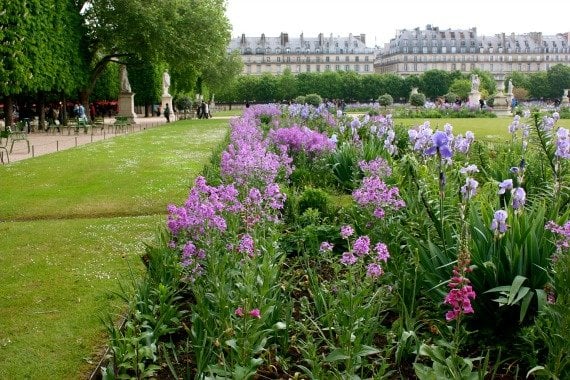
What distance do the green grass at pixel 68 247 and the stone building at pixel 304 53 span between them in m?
119

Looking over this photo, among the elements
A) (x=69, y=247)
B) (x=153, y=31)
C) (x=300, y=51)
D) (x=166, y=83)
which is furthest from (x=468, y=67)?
(x=69, y=247)

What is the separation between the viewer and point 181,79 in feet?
170

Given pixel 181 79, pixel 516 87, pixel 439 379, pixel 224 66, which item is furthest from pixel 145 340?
pixel 516 87

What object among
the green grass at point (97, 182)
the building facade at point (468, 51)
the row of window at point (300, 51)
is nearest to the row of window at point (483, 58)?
the building facade at point (468, 51)

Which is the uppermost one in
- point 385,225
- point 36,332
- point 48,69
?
point 48,69

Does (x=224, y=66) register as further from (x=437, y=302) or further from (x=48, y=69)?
(x=437, y=302)

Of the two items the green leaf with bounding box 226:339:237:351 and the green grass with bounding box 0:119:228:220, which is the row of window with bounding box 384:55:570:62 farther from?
the green leaf with bounding box 226:339:237:351

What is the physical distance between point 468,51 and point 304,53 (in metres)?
32.6

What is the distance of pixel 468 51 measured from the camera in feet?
435

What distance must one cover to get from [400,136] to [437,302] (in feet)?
35.8

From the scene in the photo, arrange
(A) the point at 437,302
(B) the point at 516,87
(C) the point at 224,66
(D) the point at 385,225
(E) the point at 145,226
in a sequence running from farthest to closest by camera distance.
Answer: (B) the point at 516,87 → (C) the point at 224,66 → (E) the point at 145,226 → (D) the point at 385,225 → (A) the point at 437,302

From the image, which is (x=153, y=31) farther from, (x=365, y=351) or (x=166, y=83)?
(x=365, y=351)

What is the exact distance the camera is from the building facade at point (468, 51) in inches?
5162

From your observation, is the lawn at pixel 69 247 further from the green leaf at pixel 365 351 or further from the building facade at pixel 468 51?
the building facade at pixel 468 51
